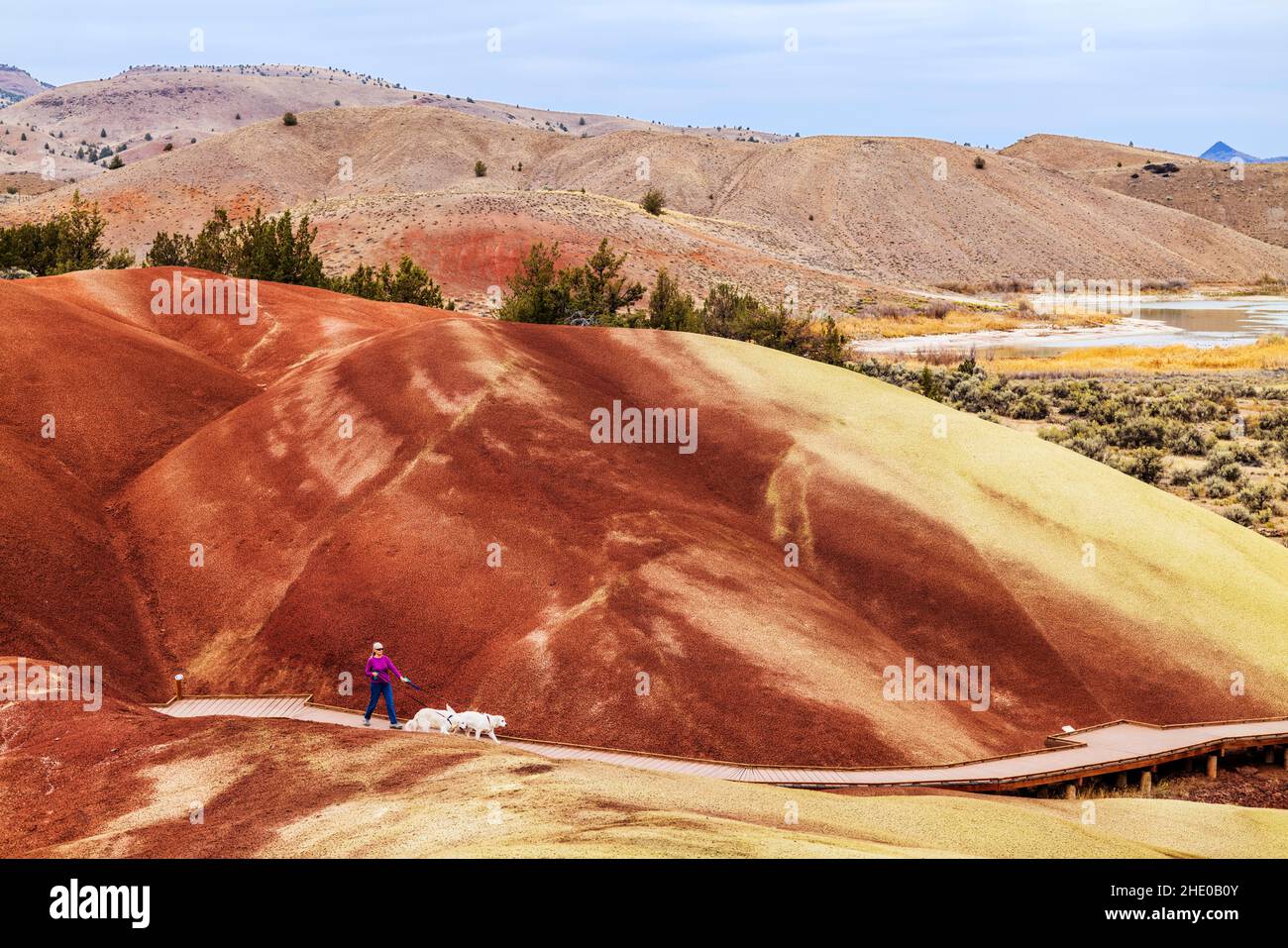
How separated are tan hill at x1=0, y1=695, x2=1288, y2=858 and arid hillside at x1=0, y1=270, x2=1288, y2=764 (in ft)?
10.7

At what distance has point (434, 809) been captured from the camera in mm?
11445

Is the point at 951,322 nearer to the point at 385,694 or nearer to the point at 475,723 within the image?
the point at 385,694

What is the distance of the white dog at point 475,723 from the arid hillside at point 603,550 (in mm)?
1049

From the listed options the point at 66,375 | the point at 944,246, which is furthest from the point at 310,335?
the point at 944,246

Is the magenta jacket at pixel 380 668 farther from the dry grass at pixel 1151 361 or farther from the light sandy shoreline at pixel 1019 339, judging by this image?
the light sandy shoreline at pixel 1019 339

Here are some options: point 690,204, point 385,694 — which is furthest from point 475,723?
point 690,204

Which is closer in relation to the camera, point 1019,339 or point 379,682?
point 379,682

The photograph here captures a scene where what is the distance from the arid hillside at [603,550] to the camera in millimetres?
18688

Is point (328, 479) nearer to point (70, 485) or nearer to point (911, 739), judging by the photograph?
point (70, 485)

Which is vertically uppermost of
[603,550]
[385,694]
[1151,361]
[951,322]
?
[951,322]

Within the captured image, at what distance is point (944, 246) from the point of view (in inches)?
5615

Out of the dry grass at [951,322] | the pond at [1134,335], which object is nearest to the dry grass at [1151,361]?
the pond at [1134,335]

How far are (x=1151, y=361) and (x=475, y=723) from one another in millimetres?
67842
